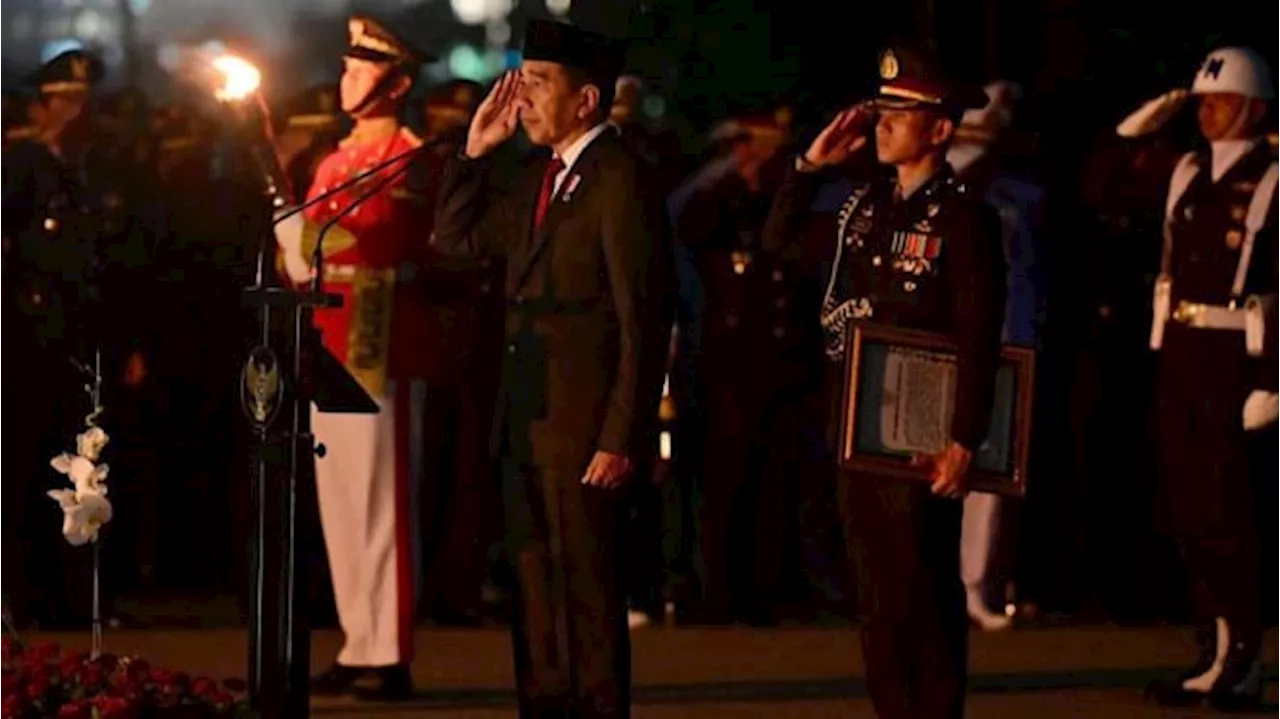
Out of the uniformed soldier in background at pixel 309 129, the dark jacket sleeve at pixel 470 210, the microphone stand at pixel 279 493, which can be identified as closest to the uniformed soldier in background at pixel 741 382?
the uniformed soldier in background at pixel 309 129

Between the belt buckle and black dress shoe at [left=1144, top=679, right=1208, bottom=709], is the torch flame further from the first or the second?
black dress shoe at [left=1144, top=679, right=1208, bottom=709]

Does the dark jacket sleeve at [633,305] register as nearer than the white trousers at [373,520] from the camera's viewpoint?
Yes

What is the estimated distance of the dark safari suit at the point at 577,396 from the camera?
10406mm

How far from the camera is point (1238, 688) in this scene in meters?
13.0

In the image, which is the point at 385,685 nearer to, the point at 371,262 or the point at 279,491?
the point at 371,262

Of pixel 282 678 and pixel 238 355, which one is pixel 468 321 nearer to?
pixel 238 355

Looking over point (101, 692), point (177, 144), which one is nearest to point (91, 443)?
point (101, 692)

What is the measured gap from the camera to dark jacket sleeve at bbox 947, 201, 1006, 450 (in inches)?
→ 409

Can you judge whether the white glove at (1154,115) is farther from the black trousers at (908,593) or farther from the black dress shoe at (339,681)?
the black trousers at (908,593)

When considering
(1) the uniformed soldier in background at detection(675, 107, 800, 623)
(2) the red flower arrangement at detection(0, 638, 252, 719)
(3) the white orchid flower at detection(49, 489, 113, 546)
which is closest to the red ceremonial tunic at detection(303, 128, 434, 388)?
(3) the white orchid flower at detection(49, 489, 113, 546)

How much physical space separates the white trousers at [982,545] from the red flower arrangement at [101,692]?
20.9 ft

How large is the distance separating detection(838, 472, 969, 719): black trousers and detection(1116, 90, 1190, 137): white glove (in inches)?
170

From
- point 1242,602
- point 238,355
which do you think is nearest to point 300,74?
point 238,355

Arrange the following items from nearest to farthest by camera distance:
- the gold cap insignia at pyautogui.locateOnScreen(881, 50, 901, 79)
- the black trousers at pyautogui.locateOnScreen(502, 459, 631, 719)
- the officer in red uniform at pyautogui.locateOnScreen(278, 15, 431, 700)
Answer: the black trousers at pyautogui.locateOnScreen(502, 459, 631, 719), the gold cap insignia at pyautogui.locateOnScreen(881, 50, 901, 79), the officer in red uniform at pyautogui.locateOnScreen(278, 15, 431, 700)
